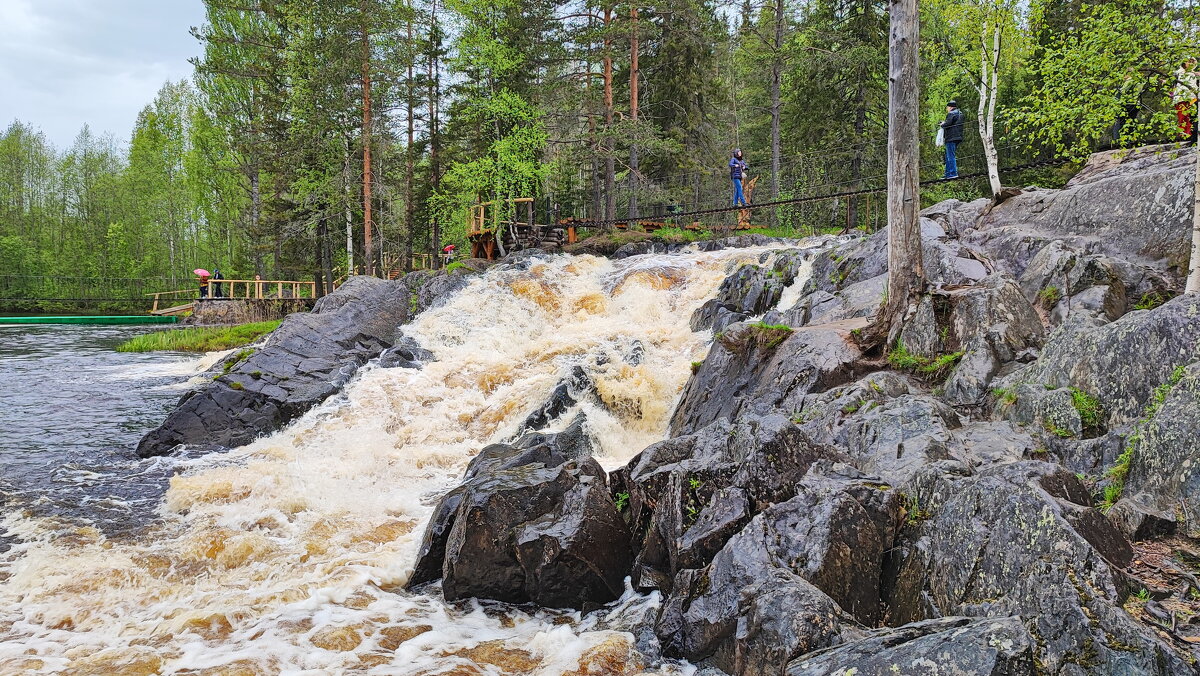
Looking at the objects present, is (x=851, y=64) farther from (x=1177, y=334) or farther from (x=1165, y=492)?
Result: (x=1165, y=492)

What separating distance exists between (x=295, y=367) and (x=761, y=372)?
11.2 metres

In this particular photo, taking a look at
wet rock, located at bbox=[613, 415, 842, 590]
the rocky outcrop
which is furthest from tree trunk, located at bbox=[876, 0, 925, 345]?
the rocky outcrop

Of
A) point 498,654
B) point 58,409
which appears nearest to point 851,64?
point 498,654

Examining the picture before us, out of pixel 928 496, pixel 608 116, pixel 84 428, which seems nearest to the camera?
pixel 928 496

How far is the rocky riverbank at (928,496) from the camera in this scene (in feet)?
12.1

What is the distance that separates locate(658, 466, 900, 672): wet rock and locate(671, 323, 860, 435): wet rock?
329 cm

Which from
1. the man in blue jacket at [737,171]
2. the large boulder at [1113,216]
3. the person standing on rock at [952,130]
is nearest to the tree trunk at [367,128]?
the man in blue jacket at [737,171]

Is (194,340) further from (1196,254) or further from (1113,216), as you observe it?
(1196,254)

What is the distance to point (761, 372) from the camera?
9.80 m

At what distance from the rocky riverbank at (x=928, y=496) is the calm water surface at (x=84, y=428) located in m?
5.74

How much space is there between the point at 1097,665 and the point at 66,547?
9999mm

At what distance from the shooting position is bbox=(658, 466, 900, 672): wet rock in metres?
4.64

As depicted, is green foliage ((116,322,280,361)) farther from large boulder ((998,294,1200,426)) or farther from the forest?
large boulder ((998,294,1200,426))

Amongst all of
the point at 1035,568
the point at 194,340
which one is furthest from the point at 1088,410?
the point at 194,340
